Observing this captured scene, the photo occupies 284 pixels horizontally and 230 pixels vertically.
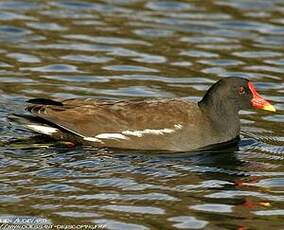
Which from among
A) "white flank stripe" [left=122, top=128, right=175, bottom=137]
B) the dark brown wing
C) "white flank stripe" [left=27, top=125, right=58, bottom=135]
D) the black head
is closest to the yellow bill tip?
the black head

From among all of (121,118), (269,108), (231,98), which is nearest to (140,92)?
(231,98)

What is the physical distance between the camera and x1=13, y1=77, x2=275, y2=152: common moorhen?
39.3 feet

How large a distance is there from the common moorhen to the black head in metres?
0.22

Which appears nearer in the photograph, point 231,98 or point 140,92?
point 231,98

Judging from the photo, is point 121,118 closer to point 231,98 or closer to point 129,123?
point 129,123

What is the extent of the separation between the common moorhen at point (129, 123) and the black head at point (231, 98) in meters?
0.22

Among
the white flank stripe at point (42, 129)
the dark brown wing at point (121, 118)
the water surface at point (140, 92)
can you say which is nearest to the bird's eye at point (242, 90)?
the water surface at point (140, 92)

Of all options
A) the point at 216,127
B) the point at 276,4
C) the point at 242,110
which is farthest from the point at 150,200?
the point at 276,4

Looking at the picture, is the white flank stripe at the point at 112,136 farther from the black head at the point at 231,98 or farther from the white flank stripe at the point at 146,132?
the black head at the point at 231,98

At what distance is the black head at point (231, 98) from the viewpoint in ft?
41.3

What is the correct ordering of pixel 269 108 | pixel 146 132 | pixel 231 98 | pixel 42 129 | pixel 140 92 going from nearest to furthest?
pixel 146 132 < pixel 42 129 < pixel 231 98 < pixel 269 108 < pixel 140 92

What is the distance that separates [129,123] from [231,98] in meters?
1.47

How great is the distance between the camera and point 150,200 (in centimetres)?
1002

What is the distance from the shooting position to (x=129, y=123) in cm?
1200
